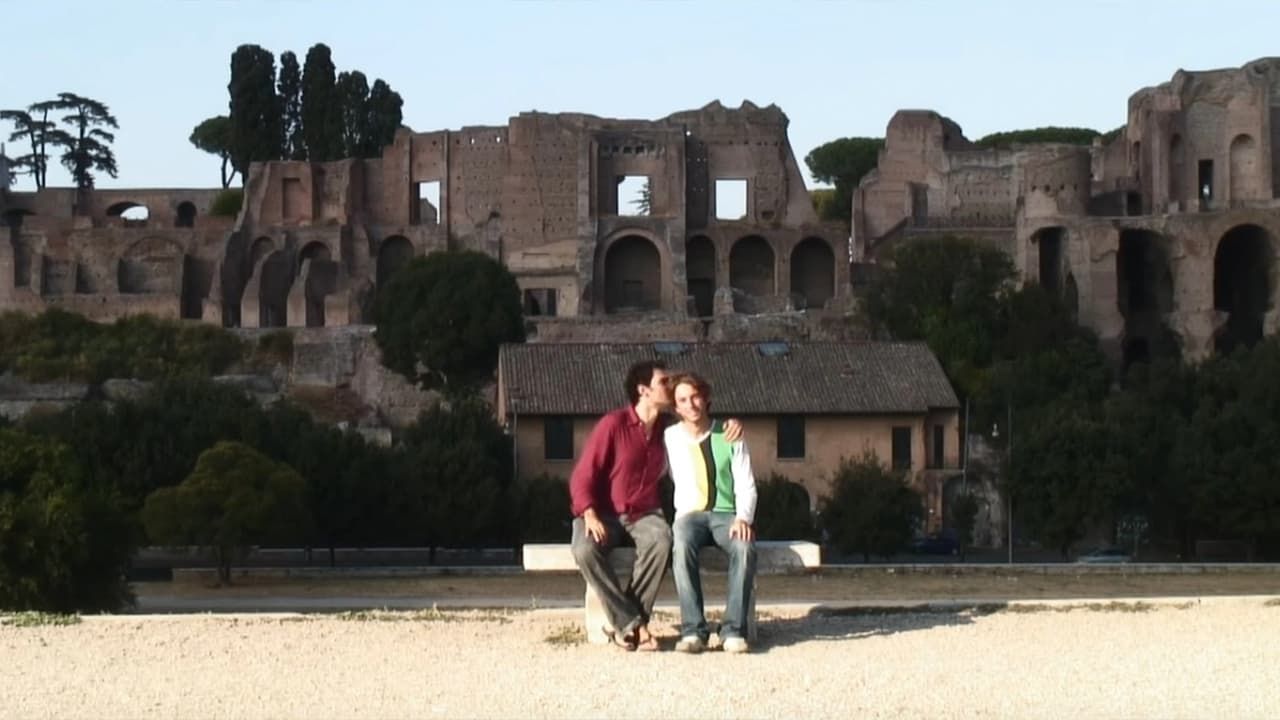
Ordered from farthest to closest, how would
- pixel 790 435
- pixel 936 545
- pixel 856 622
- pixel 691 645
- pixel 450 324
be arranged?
pixel 450 324 → pixel 790 435 → pixel 936 545 → pixel 856 622 → pixel 691 645

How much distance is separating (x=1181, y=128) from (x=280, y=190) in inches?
978

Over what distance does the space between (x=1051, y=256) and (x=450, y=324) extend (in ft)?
52.7

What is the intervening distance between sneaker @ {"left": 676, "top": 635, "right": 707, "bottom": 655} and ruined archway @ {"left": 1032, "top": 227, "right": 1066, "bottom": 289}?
43.2m

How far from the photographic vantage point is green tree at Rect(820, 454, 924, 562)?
37875 millimetres

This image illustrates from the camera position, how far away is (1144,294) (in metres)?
57.1

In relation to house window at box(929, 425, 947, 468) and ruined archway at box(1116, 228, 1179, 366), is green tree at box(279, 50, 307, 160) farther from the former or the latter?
house window at box(929, 425, 947, 468)

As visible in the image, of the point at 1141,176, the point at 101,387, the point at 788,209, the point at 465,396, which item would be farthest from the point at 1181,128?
the point at 101,387

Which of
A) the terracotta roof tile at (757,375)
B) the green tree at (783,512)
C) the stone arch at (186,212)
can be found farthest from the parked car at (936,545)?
the stone arch at (186,212)

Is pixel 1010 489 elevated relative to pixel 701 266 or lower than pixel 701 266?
lower

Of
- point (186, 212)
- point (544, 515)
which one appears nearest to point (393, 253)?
point (186, 212)

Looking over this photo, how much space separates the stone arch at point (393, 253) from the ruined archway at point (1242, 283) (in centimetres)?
2185

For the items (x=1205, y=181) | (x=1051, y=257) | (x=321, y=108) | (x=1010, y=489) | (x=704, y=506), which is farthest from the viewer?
(x=321, y=108)

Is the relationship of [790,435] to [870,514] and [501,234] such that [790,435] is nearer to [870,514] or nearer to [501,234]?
[870,514]

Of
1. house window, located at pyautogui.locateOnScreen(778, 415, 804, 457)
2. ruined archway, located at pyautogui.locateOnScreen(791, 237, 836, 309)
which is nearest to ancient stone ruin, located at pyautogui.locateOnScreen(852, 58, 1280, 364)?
ruined archway, located at pyautogui.locateOnScreen(791, 237, 836, 309)
